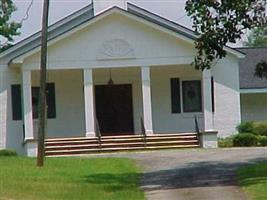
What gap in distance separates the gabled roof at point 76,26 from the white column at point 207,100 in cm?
144

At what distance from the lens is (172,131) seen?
3816 centimetres

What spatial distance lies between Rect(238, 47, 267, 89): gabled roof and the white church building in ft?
14.4

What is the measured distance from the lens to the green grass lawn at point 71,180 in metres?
18.6

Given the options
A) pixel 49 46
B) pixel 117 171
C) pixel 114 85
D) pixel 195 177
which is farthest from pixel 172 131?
pixel 195 177

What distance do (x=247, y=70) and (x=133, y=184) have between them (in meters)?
24.2

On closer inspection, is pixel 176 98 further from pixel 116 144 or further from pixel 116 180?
pixel 116 180

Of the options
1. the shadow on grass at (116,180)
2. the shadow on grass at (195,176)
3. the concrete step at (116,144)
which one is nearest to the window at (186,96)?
the concrete step at (116,144)

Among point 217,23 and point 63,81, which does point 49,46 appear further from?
point 217,23

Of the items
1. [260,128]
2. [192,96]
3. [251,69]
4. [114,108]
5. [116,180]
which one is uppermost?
[251,69]

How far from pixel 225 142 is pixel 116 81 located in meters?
5.51

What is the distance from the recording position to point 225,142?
3644 centimetres

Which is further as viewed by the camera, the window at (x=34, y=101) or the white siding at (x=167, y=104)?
the white siding at (x=167, y=104)

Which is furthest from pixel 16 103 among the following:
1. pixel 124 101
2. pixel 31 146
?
pixel 124 101

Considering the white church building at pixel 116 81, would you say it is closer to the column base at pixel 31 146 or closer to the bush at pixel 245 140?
the column base at pixel 31 146
